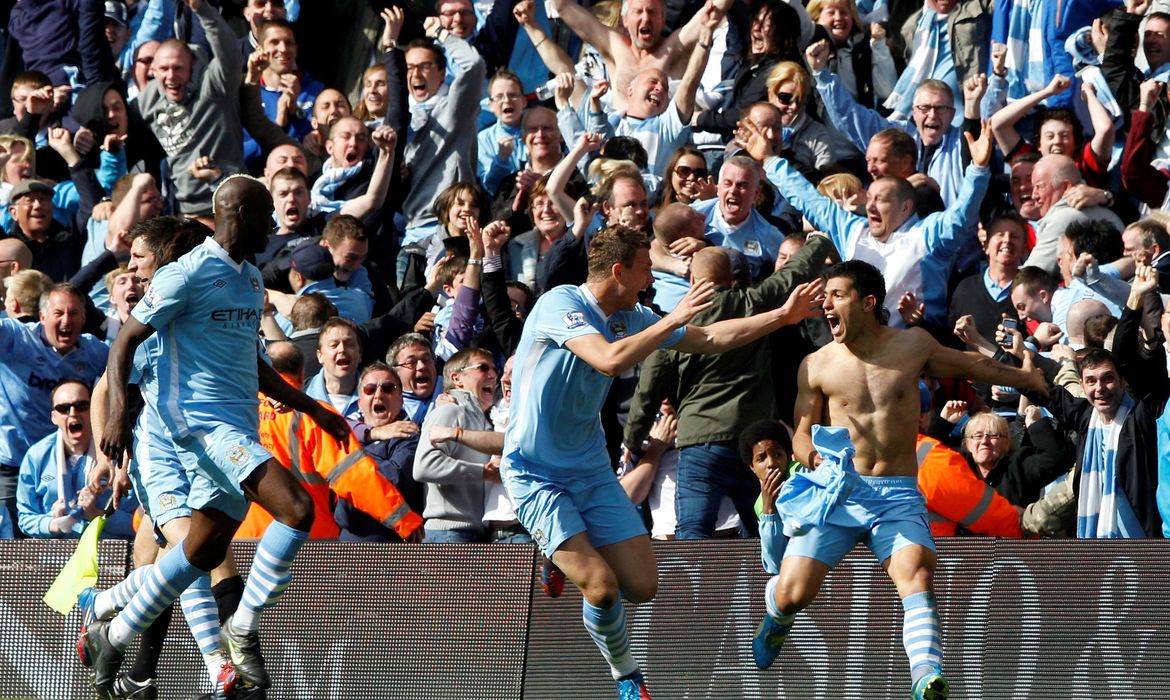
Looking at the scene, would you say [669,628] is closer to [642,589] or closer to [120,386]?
[642,589]

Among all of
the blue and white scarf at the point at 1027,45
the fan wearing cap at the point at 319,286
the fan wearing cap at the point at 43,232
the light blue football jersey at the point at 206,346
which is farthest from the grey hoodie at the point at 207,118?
the light blue football jersey at the point at 206,346

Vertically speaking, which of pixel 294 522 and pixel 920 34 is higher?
pixel 920 34

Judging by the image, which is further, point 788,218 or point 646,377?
point 788,218

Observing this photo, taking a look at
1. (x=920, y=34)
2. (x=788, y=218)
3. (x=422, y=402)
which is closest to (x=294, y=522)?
(x=422, y=402)

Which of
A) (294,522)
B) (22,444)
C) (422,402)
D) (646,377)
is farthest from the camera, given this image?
(22,444)

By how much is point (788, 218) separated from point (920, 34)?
287cm

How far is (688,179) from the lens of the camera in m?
12.3

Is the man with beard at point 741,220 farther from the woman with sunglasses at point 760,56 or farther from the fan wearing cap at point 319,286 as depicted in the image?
the fan wearing cap at point 319,286

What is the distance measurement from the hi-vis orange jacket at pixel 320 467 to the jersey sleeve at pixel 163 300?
205 cm

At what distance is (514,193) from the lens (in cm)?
1363

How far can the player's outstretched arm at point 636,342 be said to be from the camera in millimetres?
7973

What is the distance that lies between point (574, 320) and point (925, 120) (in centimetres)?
561


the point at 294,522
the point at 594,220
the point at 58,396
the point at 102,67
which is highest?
the point at 102,67

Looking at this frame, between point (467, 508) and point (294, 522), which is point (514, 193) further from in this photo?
point (294, 522)
